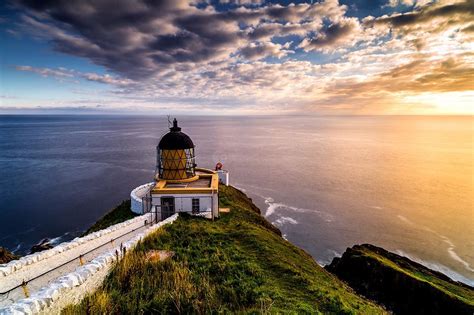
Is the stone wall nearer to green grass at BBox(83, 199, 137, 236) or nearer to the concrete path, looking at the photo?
the concrete path

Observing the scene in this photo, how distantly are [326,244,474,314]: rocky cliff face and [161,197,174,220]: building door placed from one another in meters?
13.6

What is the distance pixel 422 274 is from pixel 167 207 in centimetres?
1986

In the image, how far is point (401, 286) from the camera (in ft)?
57.7

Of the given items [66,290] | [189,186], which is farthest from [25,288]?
[189,186]

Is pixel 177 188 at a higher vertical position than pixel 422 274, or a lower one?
higher

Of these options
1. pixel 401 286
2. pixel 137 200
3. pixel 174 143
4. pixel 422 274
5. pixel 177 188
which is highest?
pixel 174 143

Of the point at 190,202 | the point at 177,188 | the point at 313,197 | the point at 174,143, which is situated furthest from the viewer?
the point at 313,197

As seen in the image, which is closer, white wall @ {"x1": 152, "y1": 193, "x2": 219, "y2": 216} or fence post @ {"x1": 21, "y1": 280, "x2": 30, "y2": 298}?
fence post @ {"x1": 21, "y1": 280, "x2": 30, "y2": 298}

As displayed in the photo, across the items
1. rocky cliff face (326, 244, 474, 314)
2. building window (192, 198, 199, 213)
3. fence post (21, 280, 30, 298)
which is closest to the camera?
fence post (21, 280, 30, 298)

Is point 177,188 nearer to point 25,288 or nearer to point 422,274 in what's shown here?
point 25,288

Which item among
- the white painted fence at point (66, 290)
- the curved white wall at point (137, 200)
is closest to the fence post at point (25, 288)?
the white painted fence at point (66, 290)

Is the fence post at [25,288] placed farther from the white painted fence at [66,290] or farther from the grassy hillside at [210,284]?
the grassy hillside at [210,284]

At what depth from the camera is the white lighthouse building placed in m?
20.7

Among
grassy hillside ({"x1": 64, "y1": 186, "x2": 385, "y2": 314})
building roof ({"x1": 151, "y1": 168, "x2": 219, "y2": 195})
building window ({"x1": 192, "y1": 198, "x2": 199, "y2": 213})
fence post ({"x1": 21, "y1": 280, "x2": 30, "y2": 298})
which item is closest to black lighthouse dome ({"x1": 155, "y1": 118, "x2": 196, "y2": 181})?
building roof ({"x1": 151, "y1": 168, "x2": 219, "y2": 195})
